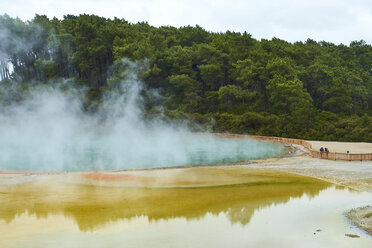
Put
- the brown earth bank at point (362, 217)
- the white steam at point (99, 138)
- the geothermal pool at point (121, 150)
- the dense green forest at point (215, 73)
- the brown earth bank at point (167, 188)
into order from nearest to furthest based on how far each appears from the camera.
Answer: the brown earth bank at point (362, 217) < the brown earth bank at point (167, 188) < the geothermal pool at point (121, 150) < the white steam at point (99, 138) < the dense green forest at point (215, 73)

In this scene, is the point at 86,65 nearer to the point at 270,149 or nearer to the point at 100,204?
the point at 270,149

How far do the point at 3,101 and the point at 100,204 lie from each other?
134ft

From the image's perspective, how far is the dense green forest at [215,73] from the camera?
1688 inches

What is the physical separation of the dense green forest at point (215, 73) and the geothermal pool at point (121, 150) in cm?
634

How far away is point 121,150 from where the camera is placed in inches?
1212

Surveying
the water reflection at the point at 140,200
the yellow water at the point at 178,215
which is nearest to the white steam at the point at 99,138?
the water reflection at the point at 140,200

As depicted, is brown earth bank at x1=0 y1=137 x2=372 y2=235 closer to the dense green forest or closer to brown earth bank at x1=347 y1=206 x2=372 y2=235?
brown earth bank at x1=347 y1=206 x2=372 y2=235

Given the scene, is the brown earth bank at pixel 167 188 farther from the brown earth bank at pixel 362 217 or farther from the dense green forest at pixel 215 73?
the dense green forest at pixel 215 73

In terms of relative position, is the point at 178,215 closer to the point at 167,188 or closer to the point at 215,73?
the point at 167,188

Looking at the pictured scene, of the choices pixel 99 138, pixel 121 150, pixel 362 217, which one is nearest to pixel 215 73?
pixel 99 138

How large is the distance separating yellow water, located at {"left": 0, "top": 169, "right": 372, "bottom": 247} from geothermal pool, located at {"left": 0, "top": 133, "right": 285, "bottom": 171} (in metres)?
7.26

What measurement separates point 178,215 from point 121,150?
63.0ft

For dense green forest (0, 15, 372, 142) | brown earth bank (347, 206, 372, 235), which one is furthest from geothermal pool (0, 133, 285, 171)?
brown earth bank (347, 206, 372, 235)

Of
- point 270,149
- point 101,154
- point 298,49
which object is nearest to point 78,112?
point 101,154
